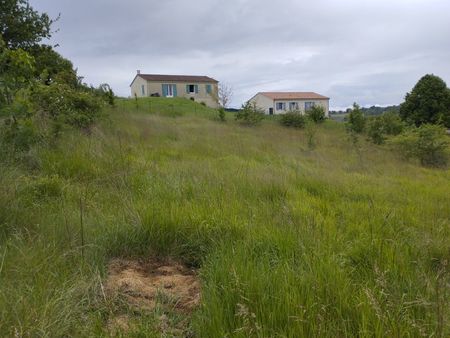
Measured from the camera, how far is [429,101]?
2928 cm

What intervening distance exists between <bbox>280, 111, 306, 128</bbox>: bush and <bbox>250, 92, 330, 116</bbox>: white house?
31.8 metres

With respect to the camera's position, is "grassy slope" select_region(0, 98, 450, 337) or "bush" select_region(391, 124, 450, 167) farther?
"bush" select_region(391, 124, 450, 167)

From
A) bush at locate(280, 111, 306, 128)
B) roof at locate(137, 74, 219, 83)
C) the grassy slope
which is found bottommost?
the grassy slope

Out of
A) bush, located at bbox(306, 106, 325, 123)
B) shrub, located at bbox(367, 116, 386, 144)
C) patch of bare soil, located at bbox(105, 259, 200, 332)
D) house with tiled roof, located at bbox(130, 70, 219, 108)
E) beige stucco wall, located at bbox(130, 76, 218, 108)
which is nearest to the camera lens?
patch of bare soil, located at bbox(105, 259, 200, 332)

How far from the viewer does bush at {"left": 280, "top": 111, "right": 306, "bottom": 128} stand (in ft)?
84.0

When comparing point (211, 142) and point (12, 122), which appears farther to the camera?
point (211, 142)

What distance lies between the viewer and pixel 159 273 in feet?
8.66

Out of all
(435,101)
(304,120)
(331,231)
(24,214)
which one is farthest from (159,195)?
(435,101)

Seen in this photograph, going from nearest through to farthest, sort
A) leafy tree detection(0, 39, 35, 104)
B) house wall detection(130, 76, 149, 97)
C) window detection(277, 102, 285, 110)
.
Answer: leafy tree detection(0, 39, 35, 104), house wall detection(130, 76, 149, 97), window detection(277, 102, 285, 110)

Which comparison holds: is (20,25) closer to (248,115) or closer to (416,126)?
(248,115)

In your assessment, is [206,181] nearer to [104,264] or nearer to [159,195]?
[159,195]

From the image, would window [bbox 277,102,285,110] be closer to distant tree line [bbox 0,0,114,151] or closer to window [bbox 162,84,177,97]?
window [bbox 162,84,177,97]

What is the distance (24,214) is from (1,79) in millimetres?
2072

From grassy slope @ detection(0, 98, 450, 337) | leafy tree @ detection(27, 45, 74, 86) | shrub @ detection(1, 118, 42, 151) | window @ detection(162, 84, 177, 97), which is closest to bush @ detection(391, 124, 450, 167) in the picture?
grassy slope @ detection(0, 98, 450, 337)
